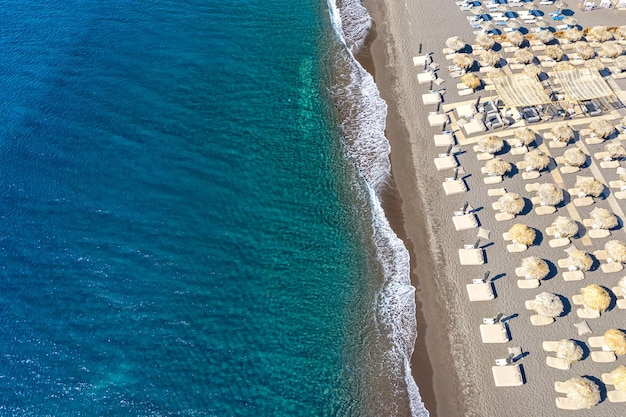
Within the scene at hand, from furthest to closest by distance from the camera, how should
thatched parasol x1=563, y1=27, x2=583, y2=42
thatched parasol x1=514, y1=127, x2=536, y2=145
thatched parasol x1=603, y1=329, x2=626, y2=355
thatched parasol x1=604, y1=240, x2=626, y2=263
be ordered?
thatched parasol x1=563, y1=27, x2=583, y2=42 → thatched parasol x1=514, y1=127, x2=536, y2=145 → thatched parasol x1=604, y1=240, x2=626, y2=263 → thatched parasol x1=603, y1=329, x2=626, y2=355

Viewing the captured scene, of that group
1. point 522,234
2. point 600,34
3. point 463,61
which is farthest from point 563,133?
point 600,34

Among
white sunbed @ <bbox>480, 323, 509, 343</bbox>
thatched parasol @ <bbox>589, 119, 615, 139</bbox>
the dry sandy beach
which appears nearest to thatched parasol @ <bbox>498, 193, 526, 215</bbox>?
the dry sandy beach

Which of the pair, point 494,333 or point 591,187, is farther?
point 591,187

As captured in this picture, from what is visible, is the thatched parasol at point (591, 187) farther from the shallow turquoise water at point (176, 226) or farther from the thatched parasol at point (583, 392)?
the shallow turquoise water at point (176, 226)

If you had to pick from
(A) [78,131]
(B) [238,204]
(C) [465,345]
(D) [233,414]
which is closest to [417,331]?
(C) [465,345]

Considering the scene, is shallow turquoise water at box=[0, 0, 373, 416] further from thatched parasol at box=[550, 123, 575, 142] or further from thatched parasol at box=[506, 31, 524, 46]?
thatched parasol at box=[506, 31, 524, 46]

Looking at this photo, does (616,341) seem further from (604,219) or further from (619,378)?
(604,219)
